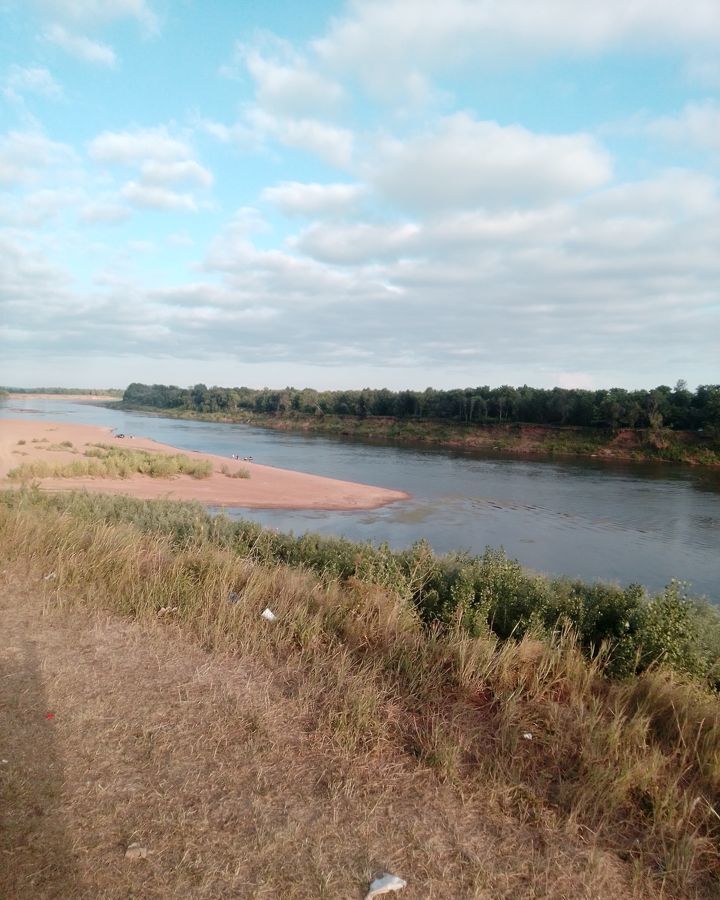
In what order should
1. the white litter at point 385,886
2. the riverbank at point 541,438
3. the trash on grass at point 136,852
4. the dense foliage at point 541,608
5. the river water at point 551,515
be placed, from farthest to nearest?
the riverbank at point 541,438
the river water at point 551,515
the dense foliage at point 541,608
the trash on grass at point 136,852
the white litter at point 385,886

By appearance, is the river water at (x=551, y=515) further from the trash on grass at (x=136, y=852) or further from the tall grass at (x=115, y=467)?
the trash on grass at (x=136, y=852)

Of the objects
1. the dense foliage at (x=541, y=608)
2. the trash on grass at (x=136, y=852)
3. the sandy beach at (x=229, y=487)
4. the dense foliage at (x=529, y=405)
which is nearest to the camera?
the trash on grass at (x=136, y=852)

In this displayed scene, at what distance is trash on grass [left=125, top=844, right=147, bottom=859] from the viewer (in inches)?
98.0

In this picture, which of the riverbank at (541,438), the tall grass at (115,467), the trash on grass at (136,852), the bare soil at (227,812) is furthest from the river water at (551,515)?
the trash on grass at (136,852)

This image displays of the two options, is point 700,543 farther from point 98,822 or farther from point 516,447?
point 516,447

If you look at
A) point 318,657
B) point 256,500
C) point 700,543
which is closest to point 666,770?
point 318,657

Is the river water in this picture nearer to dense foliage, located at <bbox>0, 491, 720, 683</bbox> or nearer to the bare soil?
dense foliage, located at <bbox>0, 491, 720, 683</bbox>

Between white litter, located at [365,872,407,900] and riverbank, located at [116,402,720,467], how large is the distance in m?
53.0

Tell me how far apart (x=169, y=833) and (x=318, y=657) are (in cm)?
196

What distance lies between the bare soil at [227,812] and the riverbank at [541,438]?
52358 millimetres

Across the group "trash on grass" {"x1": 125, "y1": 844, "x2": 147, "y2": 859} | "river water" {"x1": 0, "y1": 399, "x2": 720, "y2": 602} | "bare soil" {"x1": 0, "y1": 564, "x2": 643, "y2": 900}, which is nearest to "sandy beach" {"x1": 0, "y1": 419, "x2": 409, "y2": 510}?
"river water" {"x1": 0, "y1": 399, "x2": 720, "y2": 602}

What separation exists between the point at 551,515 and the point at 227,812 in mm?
24885

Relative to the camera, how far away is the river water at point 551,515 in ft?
60.4

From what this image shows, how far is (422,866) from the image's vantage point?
257 centimetres
